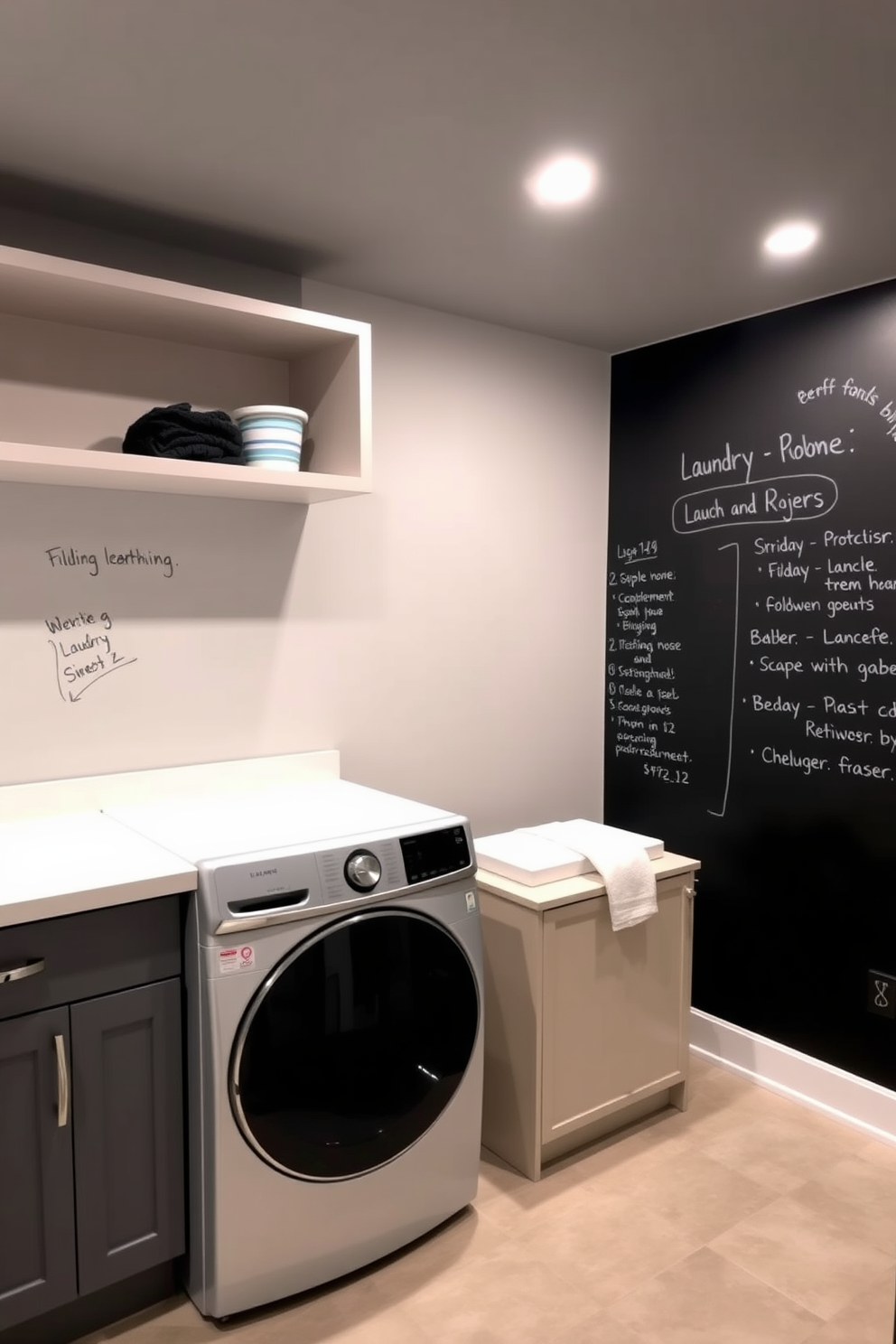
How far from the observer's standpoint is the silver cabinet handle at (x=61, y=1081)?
1654 millimetres

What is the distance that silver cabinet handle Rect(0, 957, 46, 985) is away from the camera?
158 cm

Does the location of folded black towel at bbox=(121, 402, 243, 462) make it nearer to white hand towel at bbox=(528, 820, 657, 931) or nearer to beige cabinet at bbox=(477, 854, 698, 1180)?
beige cabinet at bbox=(477, 854, 698, 1180)

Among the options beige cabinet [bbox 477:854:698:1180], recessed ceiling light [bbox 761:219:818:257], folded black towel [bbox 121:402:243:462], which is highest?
recessed ceiling light [bbox 761:219:818:257]

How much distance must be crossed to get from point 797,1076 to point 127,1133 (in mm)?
1893

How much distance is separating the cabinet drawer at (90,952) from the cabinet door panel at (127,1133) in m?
0.03

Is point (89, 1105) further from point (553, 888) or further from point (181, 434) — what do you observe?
point (181, 434)

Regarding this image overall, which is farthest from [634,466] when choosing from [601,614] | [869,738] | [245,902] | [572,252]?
[245,902]

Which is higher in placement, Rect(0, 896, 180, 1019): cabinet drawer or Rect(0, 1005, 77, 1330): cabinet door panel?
Rect(0, 896, 180, 1019): cabinet drawer

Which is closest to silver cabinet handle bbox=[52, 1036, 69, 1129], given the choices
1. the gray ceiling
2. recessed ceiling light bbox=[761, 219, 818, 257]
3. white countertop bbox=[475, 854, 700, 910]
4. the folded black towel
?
white countertop bbox=[475, 854, 700, 910]

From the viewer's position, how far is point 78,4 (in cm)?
137

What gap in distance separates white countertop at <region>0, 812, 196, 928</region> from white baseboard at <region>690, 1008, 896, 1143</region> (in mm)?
1917

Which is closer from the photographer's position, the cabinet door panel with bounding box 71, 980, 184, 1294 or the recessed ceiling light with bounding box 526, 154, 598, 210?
the cabinet door panel with bounding box 71, 980, 184, 1294

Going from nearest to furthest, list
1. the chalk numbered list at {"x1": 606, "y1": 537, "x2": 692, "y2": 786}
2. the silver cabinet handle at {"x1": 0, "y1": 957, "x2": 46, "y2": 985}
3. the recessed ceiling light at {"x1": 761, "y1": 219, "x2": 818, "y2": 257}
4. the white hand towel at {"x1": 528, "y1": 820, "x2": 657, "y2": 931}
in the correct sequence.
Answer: the silver cabinet handle at {"x1": 0, "y1": 957, "x2": 46, "y2": 985}
the recessed ceiling light at {"x1": 761, "y1": 219, "x2": 818, "y2": 257}
the white hand towel at {"x1": 528, "y1": 820, "x2": 657, "y2": 931}
the chalk numbered list at {"x1": 606, "y1": 537, "x2": 692, "y2": 786}

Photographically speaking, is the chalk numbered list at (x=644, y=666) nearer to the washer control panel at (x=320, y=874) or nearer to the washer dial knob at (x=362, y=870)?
the washer control panel at (x=320, y=874)
